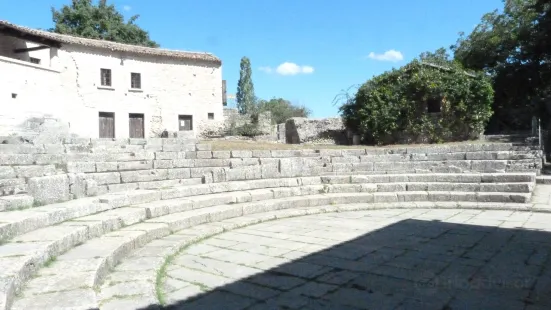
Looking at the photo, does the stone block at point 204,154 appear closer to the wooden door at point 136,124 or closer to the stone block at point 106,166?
the stone block at point 106,166

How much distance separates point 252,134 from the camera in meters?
22.7

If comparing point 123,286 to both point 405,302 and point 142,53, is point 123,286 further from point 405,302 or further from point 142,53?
point 142,53

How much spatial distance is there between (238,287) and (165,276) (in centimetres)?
78

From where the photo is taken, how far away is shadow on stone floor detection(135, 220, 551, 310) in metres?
3.20

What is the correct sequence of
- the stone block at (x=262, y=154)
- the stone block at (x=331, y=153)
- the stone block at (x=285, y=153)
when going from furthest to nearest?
the stone block at (x=331, y=153) < the stone block at (x=285, y=153) < the stone block at (x=262, y=154)

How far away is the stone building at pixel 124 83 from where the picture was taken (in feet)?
62.6

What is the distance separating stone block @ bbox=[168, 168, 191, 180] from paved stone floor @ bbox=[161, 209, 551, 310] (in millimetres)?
2676

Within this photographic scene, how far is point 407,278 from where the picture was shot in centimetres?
378

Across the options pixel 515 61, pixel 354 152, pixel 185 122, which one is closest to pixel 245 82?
pixel 185 122

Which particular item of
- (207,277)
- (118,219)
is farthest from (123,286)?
(118,219)

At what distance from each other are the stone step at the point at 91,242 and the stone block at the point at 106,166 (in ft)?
6.59

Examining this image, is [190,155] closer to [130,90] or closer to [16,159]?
[16,159]

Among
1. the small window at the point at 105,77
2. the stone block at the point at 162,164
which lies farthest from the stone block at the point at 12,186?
the small window at the point at 105,77

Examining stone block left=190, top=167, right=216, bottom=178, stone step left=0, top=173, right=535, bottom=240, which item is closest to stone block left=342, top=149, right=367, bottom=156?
stone step left=0, top=173, right=535, bottom=240
